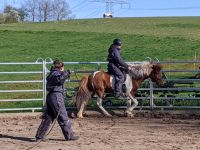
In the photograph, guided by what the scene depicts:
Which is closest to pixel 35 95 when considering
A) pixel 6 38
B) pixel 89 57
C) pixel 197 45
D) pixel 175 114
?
pixel 175 114

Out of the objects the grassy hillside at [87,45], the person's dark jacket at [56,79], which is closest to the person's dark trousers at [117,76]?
the person's dark jacket at [56,79]

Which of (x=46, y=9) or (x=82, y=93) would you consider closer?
(x=82, y=93)

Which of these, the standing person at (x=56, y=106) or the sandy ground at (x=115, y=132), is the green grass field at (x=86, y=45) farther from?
the standing person at (x=56, y=106)

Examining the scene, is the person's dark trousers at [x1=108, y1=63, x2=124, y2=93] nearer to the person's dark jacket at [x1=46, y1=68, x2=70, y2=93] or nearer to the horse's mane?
the horse's mane

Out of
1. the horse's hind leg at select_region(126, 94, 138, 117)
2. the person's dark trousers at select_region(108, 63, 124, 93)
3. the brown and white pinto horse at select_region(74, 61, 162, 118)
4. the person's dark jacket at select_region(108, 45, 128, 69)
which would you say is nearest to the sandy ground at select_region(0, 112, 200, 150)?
the horse's hind leg at select_region(126, 94, 138, 117)

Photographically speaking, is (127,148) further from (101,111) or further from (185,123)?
(101,111)

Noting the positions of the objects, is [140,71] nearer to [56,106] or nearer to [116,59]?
[116,59]

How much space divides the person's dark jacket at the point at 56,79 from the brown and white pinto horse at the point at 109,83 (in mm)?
3326

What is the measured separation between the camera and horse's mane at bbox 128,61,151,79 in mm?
13836

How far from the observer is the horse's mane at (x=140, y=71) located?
13.8 meters

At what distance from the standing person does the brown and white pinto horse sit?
10.9 feet

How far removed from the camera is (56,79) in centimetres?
1013

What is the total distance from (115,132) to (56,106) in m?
1.69

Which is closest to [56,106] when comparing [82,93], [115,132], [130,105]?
[115,132]
